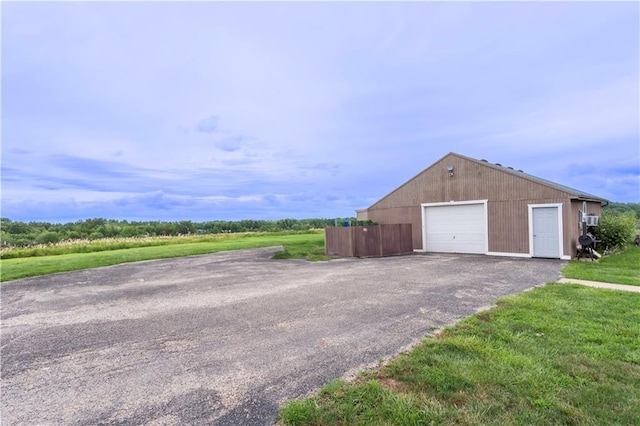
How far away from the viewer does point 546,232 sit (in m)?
12.5

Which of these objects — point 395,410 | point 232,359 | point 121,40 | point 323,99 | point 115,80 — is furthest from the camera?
point 323,99

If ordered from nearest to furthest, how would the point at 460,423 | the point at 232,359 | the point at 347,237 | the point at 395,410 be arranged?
the point at 460,423
the point at 395,410
the point at 232,359
the point at 347,237

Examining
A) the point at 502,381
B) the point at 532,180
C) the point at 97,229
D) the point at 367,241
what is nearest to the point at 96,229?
the point at 97,229

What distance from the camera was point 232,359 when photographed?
3.69 metres

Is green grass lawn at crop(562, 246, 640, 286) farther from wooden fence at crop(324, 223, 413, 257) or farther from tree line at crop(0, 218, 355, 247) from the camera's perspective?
tree line at crop(0, 218, 355, 247)

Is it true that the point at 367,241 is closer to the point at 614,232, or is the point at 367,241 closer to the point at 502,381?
the point at 614,232

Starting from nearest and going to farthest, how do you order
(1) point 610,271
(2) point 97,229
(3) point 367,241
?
(1) point 610,271 → (3) point 367,241 → (2) point 97,229

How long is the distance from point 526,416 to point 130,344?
4.49 metres

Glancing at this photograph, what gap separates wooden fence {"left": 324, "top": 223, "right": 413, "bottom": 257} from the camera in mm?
14320

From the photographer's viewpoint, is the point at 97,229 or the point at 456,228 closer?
the point at 456,228

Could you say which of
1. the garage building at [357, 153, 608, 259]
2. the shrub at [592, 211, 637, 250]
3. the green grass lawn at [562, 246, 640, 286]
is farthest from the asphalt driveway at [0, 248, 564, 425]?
the shrub at [592, 211, 637, 250]

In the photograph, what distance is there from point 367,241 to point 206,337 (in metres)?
10.7

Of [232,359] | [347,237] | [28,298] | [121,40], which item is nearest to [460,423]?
[232,359]

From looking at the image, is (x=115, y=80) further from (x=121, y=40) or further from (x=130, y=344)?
(x=130, y=344)
